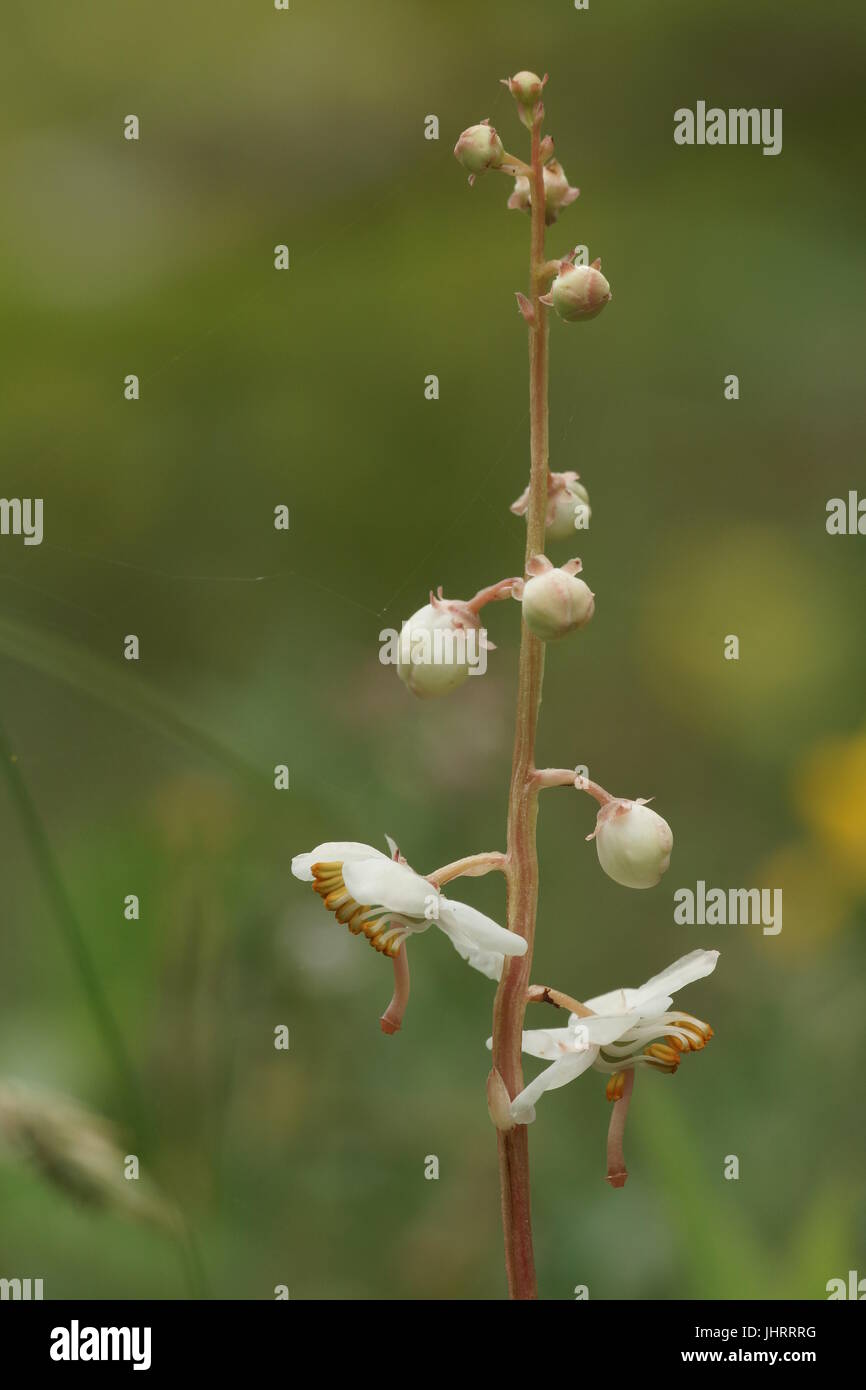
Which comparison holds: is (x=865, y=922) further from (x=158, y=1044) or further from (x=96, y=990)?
(x=96, y=990)

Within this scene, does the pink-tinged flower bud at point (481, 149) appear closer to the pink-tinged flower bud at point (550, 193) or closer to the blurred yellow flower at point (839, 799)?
the pink-tinged flower bud at point (550, 193)

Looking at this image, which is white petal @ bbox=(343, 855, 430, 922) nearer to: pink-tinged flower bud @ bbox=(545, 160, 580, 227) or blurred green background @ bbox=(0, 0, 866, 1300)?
pink-tinged flower bud @ bbox=(545, 160, 580, 227)

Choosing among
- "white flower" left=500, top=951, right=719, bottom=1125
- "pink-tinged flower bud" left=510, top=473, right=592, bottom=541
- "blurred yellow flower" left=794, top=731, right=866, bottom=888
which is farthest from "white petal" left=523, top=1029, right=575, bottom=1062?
"blurred yellow flower" left=794, top=731, right=866, bottom=888

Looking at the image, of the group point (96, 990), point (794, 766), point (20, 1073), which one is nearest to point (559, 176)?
point (96, 990)

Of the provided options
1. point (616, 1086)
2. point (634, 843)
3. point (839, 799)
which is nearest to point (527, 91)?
point (634, 843)

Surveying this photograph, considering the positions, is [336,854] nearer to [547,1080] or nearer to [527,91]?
[547,1080]
